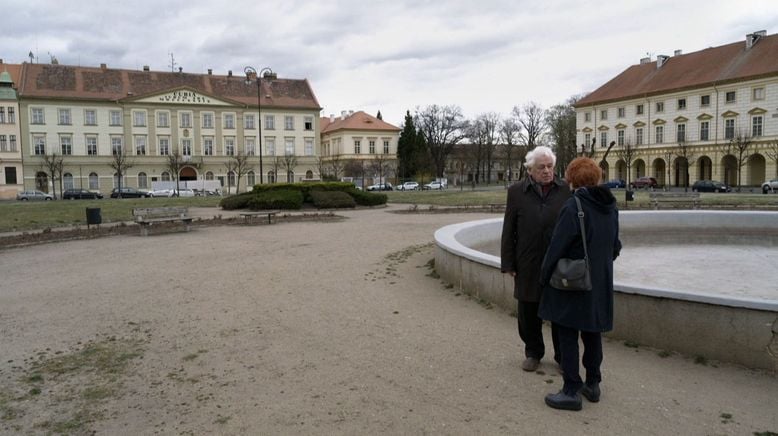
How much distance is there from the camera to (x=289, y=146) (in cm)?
7981

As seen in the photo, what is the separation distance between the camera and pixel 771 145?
57438mm

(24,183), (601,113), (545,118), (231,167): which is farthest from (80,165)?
(545,118)

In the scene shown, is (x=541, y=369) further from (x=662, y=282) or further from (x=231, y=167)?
(x=231, y=167)

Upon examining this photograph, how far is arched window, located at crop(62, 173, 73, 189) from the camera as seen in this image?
68.5 m

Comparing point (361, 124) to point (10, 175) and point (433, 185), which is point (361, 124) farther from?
point (10, 175)

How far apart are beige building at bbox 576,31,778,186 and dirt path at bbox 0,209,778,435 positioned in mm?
59884

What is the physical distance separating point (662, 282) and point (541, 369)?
4.94 meters

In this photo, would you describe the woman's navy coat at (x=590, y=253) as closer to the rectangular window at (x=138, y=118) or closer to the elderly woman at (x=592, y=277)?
the elderly woman at (x=592, y=277)

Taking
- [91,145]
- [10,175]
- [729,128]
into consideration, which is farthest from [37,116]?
[729,128]

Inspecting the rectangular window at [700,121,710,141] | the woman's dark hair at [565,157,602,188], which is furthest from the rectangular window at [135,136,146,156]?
the woman's dark hair at [565,157,602,188]

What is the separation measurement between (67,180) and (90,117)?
802 centimetres

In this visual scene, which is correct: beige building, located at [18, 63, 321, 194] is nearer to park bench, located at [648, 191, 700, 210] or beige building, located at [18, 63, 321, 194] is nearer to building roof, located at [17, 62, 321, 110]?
building roof, located at [17, 62, 321, 110]

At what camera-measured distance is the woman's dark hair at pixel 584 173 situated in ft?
14.0

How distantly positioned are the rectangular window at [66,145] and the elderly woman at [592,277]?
3015 inches
